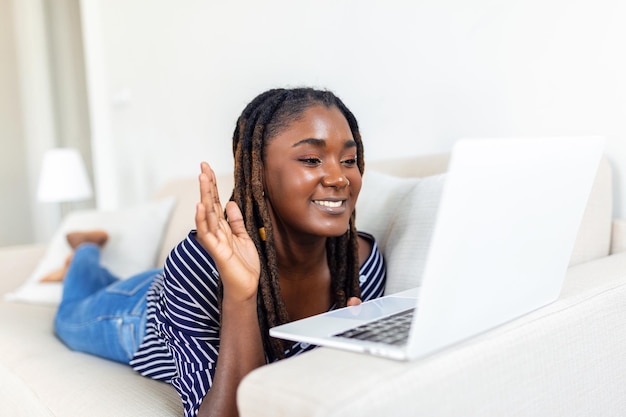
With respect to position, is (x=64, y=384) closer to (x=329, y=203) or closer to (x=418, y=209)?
(x=329, y=203)

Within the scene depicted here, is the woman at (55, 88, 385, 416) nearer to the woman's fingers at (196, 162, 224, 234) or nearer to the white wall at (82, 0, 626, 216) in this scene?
the woman's fingers at (196, 162, 224, 234)

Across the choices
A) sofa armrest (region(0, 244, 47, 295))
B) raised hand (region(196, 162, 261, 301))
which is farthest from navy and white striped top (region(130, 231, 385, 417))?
sofa armrest (region(0, 244, 47, 295))

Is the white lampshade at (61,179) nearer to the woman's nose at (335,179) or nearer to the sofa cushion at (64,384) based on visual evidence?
the sofa cushion at (64,384)

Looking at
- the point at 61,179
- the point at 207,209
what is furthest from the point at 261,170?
the point at 61,179

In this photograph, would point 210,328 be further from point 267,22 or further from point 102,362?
point 267,22

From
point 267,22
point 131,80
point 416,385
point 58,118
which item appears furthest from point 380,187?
point 58,118

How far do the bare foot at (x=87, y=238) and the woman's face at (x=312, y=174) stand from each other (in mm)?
1133

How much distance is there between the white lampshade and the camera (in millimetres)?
2932

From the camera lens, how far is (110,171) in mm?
3232

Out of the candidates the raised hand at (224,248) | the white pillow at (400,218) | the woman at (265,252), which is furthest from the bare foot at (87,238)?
the raised hand at (224,248)

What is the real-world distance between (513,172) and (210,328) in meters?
0.54

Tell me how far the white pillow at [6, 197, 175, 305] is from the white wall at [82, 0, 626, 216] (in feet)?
1.30

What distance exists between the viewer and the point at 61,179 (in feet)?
9.68

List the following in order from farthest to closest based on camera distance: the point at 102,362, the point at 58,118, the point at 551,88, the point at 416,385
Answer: the point at 58,118, the point at 102,362, the point at 551,88, the point at 416,385
